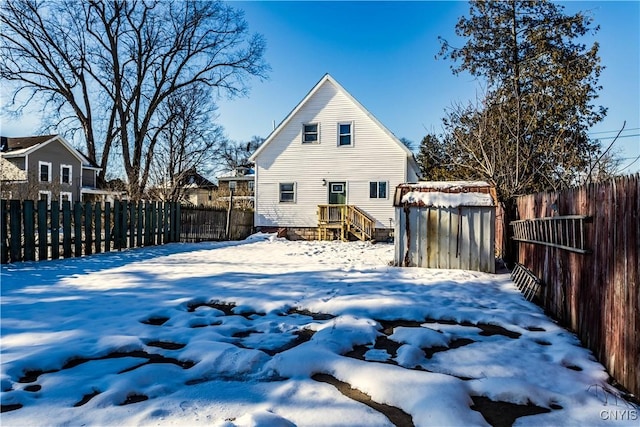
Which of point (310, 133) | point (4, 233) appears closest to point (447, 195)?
point (4, 233)

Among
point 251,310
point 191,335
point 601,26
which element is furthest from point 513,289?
point 601,26

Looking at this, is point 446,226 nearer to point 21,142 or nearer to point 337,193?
point 337,193

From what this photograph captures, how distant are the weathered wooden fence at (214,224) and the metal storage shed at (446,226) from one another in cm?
932

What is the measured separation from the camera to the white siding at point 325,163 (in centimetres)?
1702

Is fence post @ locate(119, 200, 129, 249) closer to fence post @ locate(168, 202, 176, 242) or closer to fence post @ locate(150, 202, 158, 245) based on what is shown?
fence post @ locate(150, 202, 158, 245)

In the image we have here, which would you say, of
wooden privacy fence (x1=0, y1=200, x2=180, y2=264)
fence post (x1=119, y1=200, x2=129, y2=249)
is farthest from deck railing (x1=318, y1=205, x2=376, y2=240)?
fence post (x1=119, y1=200, x2=129, y2=249)

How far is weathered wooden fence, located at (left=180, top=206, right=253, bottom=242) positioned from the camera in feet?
47.5

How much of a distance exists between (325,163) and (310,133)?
166cm

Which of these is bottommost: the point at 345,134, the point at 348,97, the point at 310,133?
the point at 345,134

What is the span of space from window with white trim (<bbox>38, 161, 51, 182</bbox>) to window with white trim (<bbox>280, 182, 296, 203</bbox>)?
1886 cm

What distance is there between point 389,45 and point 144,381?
13.6 m

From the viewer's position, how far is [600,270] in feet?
10.3

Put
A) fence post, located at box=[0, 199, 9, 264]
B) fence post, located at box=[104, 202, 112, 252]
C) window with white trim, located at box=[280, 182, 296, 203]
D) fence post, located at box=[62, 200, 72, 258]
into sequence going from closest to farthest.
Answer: fence post, located at box=[0, 199, 9, 264]
fence post, located at box=[62, 200, 72, 258]
fence post, located at box=[104, 202, 112, 252]
window with white trim, located at box=[280, 182, 296, 203]

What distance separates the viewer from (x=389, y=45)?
530 inches
